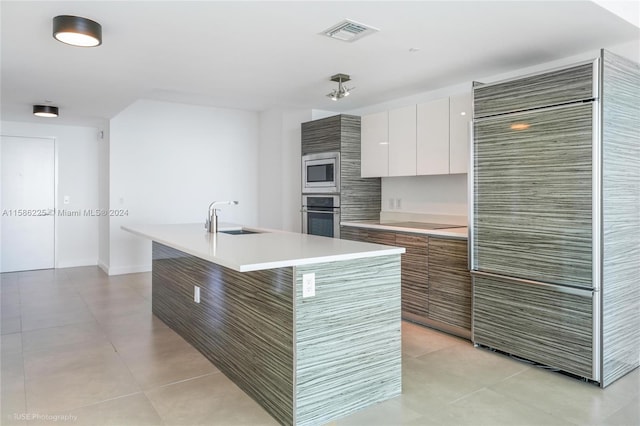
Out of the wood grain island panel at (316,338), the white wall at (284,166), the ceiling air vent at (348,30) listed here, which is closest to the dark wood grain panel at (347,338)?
the wood grain island panel at (316,338)

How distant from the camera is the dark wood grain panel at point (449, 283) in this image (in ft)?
11.4

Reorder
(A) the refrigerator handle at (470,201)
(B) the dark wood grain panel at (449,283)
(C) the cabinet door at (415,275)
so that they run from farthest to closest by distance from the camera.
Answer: (C) the cabinet door at (415,275) → (B) the dark wood grain panel at (449,283) → (A) the refrigerator handle at (470,201)

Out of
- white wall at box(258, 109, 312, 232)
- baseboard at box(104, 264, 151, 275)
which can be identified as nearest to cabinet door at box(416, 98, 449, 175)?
white wall at box(258, 109, 312, 232)

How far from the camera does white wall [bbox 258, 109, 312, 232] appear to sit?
6090 millimetres

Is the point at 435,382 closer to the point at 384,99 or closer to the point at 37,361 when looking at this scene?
the point at 37,361

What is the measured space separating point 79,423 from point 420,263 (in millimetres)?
2699

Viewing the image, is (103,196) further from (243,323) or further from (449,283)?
(449,283)

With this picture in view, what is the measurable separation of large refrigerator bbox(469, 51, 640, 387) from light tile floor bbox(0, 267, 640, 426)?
0.23 m

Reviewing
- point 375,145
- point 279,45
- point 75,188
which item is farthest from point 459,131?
point 75,188

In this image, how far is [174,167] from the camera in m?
6.32

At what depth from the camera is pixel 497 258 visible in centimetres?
313

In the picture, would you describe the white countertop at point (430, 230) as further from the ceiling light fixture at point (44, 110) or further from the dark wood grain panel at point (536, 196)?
the ceiling light fixture at point (44, 110)

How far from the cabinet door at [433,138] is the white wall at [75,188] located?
16.6 ft

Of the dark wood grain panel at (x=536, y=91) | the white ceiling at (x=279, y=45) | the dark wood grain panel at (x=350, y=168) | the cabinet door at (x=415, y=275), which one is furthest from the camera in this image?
the dark wood grain panel at (x=350, y=168)
